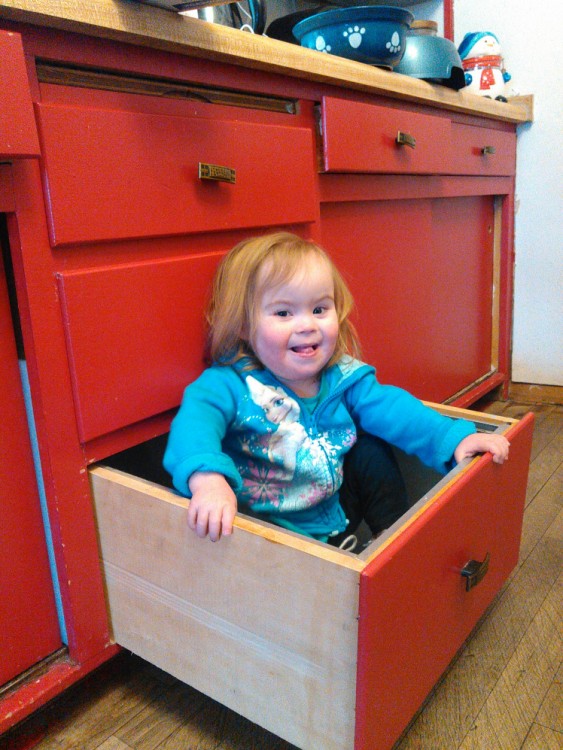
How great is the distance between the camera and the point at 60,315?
64 cm

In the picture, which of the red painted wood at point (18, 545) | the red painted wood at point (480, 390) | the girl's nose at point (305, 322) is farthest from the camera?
the red painted wood at point (480, 390)

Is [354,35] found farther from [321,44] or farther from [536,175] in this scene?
[536,175]

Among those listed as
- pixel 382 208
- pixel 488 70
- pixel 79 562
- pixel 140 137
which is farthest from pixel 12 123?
pixel 488 70

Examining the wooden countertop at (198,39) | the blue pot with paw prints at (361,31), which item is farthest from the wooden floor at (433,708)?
the blue pot with paw prints at (361,31)

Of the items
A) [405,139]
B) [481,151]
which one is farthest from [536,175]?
[405,139]

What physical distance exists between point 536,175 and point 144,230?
4.58 feet

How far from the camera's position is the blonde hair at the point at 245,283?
783 millimetres

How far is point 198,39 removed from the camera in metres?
0.70

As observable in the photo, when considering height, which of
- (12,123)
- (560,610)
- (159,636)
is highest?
(12,123)

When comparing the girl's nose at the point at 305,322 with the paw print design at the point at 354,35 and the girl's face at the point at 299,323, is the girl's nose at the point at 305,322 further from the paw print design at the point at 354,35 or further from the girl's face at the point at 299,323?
the paw print design at the point at 354,35

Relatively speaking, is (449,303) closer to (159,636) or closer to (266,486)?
(266,486)

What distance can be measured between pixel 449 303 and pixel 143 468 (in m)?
0.87

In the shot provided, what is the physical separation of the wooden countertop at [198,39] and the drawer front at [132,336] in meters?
0.23

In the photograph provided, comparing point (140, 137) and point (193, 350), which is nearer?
point (140, 137)
